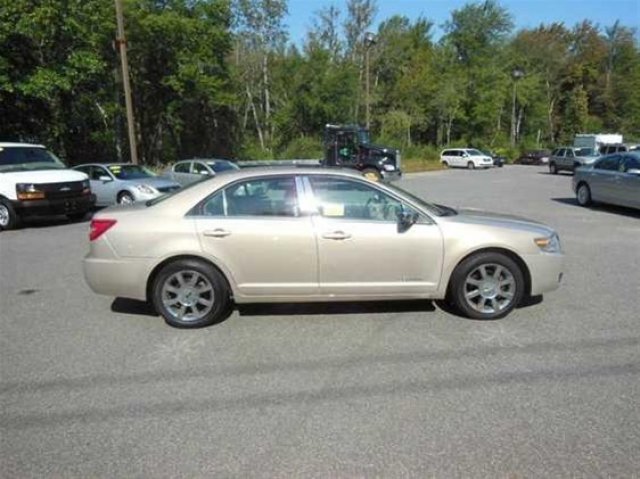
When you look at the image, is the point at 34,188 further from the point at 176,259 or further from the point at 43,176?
the point at 176,259

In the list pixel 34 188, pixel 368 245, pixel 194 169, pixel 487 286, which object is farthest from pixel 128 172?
pixel 487 286

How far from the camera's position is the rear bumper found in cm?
540

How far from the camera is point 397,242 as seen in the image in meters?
5.20

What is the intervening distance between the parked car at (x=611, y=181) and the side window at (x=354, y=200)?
33.5 ft

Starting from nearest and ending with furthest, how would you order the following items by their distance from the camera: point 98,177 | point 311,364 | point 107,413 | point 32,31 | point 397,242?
1. point 107,413
2. point 311,364
3. point 397,242
4. point 98,177
5. point 32,31

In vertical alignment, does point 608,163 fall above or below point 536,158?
above

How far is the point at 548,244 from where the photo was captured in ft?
17.9

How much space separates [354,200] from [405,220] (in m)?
0.52

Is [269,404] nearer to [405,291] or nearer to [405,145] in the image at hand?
[405,291]

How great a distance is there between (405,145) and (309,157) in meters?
14.8

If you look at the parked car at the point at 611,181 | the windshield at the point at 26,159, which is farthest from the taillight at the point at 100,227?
the parked car at the point at 611,181

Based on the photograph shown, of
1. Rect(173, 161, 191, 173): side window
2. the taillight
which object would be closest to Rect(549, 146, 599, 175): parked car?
Rect(173, 161, 191, 173): side window

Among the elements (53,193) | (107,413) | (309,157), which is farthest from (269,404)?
(309,157)

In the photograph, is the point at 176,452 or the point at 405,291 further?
the point at 405,291
